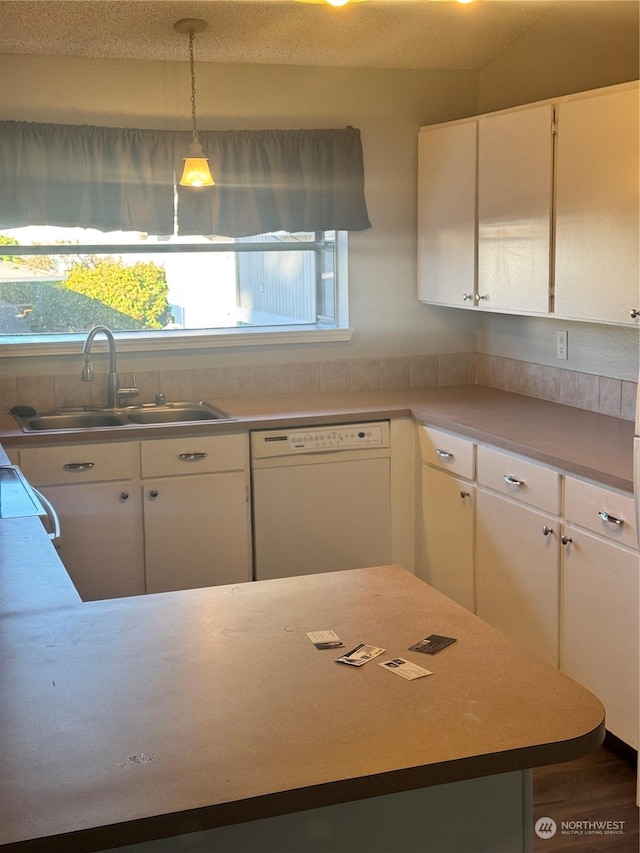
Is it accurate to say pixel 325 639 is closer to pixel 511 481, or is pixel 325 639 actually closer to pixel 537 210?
pixel 511 481

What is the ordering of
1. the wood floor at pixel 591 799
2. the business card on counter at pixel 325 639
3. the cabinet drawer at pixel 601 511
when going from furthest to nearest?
the cabinet drawer at pixel 601 511
the wood floor at pixel 591 799
the business card on counter at pixel 325 639

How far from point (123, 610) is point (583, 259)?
2306 mm

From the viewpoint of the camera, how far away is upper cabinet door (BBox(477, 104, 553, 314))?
370cm

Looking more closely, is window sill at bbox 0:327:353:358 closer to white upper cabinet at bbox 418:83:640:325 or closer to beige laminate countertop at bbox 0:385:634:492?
beige laminate countertop at bbox 0:385:634:492

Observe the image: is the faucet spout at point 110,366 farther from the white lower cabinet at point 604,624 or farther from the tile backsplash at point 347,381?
the white lower cabinet at point 604,624

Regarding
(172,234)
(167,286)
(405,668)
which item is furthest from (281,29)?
(405,668)

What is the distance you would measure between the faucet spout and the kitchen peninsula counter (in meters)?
2.43

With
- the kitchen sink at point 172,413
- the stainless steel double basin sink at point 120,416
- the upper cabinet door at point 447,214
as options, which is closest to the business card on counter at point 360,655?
the stainless steel double basin sink at point 120,416

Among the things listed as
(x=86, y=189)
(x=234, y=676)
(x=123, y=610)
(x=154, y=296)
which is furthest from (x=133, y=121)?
(x=234, y=676)

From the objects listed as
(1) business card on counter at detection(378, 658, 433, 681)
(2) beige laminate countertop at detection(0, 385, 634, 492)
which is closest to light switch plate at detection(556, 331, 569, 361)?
(2) beige laminate countertop at detection(0, 385, 634, 492)

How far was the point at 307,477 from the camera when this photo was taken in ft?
13.3

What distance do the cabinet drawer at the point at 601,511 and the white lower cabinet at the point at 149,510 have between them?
53.1 inches

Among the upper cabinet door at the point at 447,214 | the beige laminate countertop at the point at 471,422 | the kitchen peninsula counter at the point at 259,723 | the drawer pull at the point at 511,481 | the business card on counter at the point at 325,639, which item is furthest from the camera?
the upper cabinet door at the point at 447,214

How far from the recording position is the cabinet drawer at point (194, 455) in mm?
3850
